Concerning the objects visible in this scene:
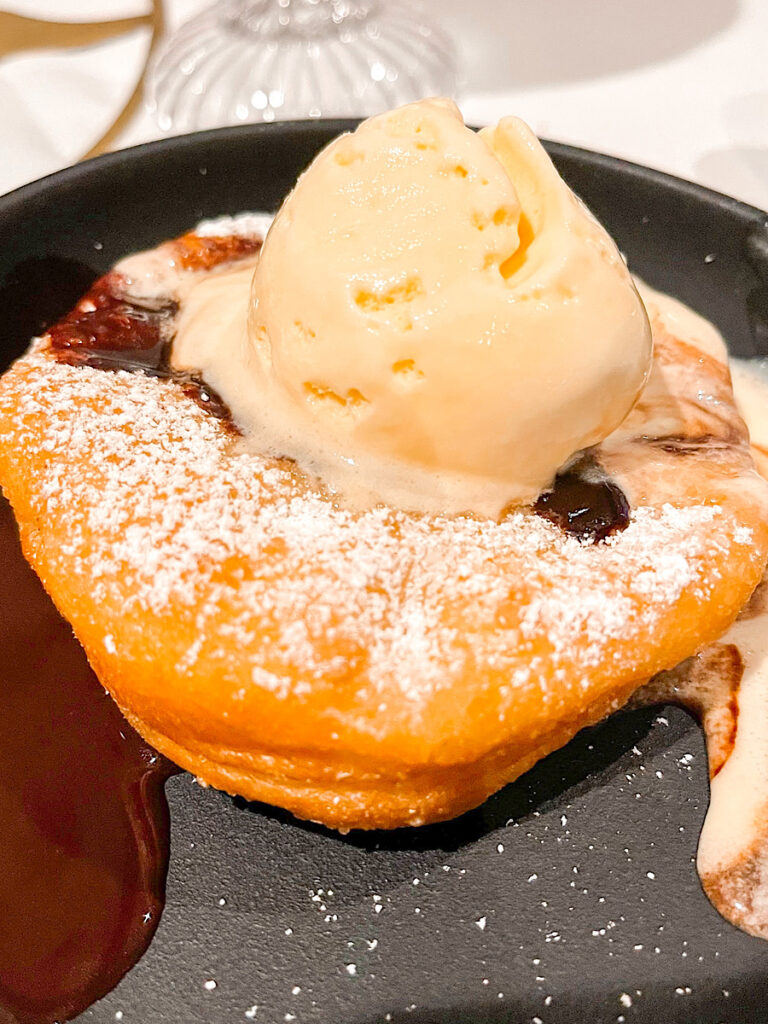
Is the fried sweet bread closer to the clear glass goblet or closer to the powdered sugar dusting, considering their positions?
the powdered sugar dusting

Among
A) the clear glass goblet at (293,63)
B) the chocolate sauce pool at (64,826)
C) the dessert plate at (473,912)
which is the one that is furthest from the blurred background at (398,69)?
the dessert plate at (473,912)

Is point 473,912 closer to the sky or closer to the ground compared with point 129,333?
closer to the ground

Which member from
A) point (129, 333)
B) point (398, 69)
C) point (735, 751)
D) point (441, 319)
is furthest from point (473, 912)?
point (398, 69)

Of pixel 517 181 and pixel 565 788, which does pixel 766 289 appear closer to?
pixel 517 181

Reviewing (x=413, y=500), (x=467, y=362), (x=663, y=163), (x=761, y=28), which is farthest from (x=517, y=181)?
(x=761, y=28)

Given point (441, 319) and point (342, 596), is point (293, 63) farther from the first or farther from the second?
point (342, 596)
